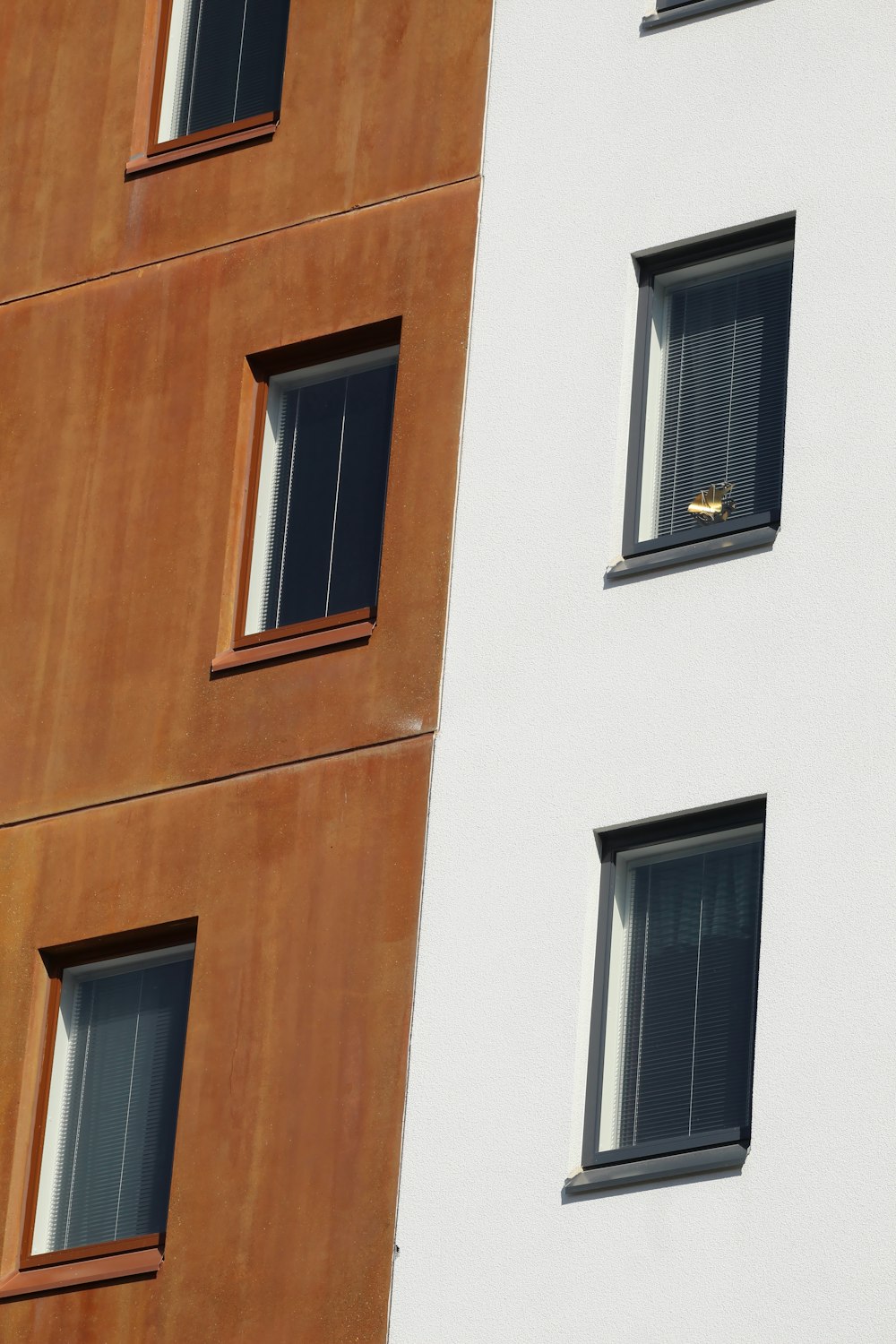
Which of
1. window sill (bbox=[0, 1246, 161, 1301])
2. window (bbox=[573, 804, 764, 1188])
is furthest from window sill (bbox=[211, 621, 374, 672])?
window sill (bbox=[0, 1246, 161, 1301])

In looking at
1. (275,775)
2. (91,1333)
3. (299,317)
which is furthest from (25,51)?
(91,1333)

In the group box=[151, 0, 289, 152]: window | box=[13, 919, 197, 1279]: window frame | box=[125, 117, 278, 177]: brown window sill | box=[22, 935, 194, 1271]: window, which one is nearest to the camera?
box=[13, 919, 197, 1279]: window frame

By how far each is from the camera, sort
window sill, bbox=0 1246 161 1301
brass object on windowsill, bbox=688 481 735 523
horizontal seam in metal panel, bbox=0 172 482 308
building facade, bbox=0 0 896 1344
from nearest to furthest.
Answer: building facade, bbox=0 0 896 1344
window sill, bbox=0 1246 161 1301
brass object on windowsill, bbox=688 481 735 523
horizontal seam in metal panel, bbox=0 172 482 308

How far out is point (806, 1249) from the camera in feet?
48.7

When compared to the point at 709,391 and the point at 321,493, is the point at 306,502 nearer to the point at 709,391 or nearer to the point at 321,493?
the point at 321,493

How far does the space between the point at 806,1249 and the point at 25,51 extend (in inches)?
455

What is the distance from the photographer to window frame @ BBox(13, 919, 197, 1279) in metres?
17.3

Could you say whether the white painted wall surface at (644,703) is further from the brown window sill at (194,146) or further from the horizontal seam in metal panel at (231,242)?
the brown window sill at (194,146)

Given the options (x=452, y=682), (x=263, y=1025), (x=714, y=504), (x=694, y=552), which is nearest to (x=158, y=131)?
(x=452, y=682)

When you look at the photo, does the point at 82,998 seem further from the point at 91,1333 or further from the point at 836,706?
the point at 836,706

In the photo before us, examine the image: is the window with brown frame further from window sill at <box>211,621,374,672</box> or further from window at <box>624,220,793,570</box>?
window at <box>624,220,793,570</box>

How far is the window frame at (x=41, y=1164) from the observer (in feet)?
56.9

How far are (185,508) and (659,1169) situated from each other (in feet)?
19.8

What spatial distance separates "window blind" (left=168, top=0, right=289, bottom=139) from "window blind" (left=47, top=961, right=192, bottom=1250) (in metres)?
6.46
